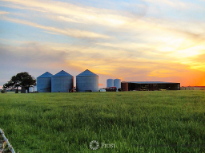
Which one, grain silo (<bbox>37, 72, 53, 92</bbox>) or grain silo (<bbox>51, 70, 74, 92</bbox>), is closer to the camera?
grain silo (<bbox>51, 70, 74, 92</bbox>)


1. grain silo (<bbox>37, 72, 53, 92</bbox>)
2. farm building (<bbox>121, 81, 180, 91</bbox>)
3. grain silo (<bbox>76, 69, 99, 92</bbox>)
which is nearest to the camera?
grain silo (<bbox>76, 69, 99, 92</bbox>)

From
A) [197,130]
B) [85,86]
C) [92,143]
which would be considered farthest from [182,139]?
[85,86]

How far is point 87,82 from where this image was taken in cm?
6562

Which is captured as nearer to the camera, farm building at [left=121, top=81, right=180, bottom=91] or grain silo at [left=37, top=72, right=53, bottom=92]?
grain silo at [left=37, top=72, right=53, bottom=92]

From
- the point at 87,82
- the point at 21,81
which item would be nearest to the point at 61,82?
the point at 87,82

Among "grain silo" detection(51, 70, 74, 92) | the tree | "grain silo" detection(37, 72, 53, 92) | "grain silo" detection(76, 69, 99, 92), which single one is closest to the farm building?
"grain silo" detection(76, 69, 99, 92)

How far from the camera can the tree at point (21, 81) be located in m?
83.1

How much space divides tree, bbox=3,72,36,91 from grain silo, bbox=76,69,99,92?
27718mm

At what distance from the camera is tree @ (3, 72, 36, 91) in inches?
3273

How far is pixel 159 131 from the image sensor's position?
576 centimetres

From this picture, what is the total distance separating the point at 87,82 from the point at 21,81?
1345 inches

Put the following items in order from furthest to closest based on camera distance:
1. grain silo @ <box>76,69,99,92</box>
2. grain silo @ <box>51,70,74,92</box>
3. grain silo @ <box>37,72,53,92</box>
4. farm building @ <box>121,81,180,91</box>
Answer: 1. farm building @ <box>121,81,180,91</box>
2. grain silo @ <box>37,72,53,92</box>
3. grain silo @ <box>76,69,99,92</box>
4. grain silo @ <box>51,70,74,92</box>

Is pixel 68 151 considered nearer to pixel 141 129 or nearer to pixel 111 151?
pixel 111 151

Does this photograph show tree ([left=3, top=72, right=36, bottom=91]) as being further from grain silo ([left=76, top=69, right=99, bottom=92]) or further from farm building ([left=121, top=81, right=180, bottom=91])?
farm building ([left=121, top=81, right=180, bottom=91])
